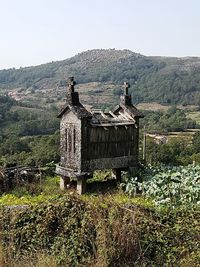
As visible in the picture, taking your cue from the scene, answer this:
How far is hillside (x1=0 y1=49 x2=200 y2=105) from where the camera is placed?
11888cm

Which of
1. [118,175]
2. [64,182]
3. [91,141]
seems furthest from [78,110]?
[118,175]

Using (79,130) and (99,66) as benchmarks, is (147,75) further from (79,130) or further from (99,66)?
(79,130)

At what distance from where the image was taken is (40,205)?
25.1 feet

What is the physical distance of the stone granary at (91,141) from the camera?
12.0 meters

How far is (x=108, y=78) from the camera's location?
15100 cm

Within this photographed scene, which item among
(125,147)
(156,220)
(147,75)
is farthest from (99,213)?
(147,75)

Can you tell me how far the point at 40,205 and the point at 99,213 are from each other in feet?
3.67

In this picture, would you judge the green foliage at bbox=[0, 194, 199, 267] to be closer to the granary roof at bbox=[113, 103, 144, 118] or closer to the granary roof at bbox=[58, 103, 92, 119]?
the granary roof at bbox=[58, 103, 92, 119]

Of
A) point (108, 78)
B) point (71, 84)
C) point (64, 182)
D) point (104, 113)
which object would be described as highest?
point (108, 78)

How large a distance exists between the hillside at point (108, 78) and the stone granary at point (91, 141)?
8730 centimetres

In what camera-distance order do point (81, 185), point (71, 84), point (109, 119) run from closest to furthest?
1. point (81, 185)
2. point (71, 84)
3. point (109, 119)

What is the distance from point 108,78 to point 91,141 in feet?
460

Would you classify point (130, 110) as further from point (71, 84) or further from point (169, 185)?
point (169, 185)

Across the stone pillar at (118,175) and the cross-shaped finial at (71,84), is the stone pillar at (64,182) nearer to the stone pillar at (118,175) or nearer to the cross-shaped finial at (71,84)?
the stone pillar at (118,175)
